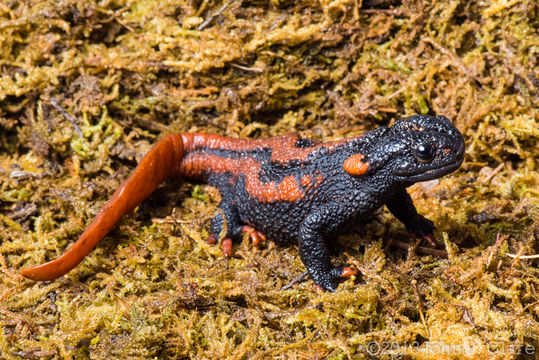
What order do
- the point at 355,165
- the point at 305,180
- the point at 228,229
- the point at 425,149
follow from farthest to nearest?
the point at 228,229 < the point at 305,180 < the point at 355,165 < the point at 425,149

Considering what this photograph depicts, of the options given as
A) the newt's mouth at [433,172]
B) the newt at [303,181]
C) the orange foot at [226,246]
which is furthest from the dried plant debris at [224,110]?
the newt's mouth at [433,172]

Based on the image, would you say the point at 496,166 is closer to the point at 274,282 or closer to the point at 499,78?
the point at 499,78

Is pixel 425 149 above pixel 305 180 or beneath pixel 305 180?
above

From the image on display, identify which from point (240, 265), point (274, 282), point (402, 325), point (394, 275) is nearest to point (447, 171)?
point (394, 275)

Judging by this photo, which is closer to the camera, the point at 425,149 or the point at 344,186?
the point at 425,149

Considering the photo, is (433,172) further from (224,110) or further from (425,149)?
(224,110)

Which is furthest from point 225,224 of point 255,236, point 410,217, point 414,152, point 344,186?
point 414,152

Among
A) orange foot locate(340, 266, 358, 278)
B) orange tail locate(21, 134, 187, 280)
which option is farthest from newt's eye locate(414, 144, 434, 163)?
orange tail locate(21, 134, 187, 280)
